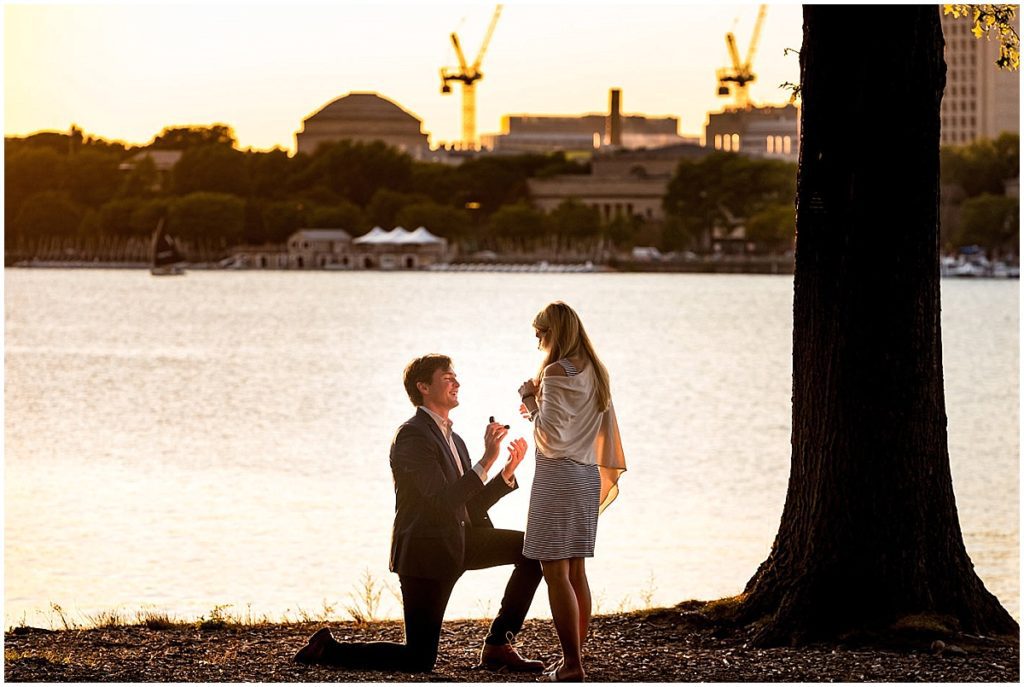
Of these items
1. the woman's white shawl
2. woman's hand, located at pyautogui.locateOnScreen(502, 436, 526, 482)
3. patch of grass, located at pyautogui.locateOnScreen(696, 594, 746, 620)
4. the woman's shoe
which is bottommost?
the woman's shoe

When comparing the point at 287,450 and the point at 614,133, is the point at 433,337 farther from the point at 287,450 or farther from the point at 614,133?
the point at 614,133

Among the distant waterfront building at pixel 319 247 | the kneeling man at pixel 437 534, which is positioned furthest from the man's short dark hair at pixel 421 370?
the distant waterfront building at pixel 319 247

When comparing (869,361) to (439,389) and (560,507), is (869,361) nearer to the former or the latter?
(560,507)

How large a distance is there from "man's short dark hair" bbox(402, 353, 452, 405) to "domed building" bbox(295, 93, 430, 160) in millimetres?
144559

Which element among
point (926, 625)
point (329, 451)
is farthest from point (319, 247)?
point (926, 625)

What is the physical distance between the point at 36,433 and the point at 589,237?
311 feet

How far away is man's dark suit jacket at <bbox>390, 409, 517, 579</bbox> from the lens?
5.88 meters

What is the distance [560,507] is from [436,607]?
59cm

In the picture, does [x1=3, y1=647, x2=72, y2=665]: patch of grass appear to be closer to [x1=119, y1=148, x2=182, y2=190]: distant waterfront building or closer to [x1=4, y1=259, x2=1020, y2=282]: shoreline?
[x1=4, y1=259, x2=1020, y2=282]: shoreline

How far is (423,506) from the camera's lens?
591 centimetres

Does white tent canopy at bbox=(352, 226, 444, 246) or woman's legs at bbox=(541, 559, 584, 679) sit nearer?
woman's legs at bbox=(541, 559, 584, 679)

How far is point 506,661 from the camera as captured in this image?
6.16 metres

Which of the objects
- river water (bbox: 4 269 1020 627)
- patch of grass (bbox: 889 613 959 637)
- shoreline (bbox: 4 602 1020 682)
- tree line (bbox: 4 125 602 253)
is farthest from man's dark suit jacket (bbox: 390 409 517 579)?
tree line (bbox: 4 125 602 253)

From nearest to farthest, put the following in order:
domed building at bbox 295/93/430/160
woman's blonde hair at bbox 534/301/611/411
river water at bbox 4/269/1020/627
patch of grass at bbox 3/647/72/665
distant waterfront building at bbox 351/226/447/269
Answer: woman's blonde hair at bbox 534/301/611/411
patch of grass at bbox 3/647/72/665
river water at bbox 4/269/1020/627
distant waterfront building at bbox 351/226/447/269
domed building at bbox 295/93/430/160
